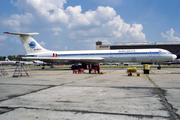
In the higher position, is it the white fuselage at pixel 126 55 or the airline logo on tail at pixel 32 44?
the airline logo on tail at pixel 32 44

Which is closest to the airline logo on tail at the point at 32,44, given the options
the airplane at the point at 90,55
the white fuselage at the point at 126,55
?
the airplane at the point at 90,55

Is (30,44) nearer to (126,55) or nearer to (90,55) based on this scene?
(90,55)

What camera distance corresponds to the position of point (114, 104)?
535cm

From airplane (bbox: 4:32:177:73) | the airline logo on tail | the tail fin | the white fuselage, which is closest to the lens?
the white fuselage

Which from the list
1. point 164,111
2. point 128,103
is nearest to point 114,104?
point 128,103

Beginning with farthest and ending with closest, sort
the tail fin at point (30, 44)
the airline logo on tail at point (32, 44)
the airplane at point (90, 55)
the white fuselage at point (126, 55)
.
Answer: the airline logo on tail at point (32, 44) < the tail fin at point (30, 44) < the airplane at point (90, 55) < the white fuselage at point (126, 55)

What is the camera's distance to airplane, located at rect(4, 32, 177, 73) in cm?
2750

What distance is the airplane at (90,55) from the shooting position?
2750 centimetres

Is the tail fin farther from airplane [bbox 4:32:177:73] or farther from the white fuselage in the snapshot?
the white fuselage

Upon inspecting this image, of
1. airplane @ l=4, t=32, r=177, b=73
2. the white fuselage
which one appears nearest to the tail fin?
airplane @ l=4, t=32, r=177, b=73

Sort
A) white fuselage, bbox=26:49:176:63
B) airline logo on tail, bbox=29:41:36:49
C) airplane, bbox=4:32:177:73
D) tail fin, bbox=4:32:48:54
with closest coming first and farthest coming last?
white fuselage, bbox=26:49:176:63
airplane, bbox=4:32:177:73
tail fin, bbox=4:32:48:54
airline logo on tail, bbox=29:41:36:49

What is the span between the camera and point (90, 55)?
30.7 m

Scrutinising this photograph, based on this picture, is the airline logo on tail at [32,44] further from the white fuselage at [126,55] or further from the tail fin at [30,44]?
the white fuselage at [126,55]

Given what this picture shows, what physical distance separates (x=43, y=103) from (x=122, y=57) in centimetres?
2438
